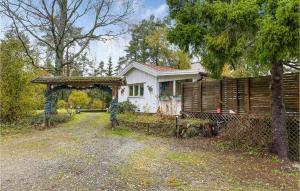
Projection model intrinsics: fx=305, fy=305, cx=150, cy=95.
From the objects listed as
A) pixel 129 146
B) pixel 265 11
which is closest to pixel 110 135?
pixel 129 146

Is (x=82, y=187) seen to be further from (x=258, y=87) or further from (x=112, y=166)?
(x=258, y=87)

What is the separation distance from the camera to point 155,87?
65.9 ft

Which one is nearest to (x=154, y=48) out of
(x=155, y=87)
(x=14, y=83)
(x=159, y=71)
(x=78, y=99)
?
(x=78, y=99)

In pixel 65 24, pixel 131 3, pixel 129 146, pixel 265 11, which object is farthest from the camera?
pixel 131 3

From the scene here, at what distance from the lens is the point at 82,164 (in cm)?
743

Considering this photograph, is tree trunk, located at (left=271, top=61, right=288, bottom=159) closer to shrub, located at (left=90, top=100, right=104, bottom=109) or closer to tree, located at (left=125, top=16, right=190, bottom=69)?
tree, located at (left=125, top=16, right=190, bottom=69)

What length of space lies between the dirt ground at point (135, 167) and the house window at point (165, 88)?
26.7ft

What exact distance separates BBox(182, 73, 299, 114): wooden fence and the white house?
2.74 meters

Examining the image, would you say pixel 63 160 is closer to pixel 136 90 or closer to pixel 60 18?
pixel 60 18

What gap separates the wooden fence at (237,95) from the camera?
9.77 metres

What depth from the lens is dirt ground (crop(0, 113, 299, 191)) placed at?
5782 millimetres

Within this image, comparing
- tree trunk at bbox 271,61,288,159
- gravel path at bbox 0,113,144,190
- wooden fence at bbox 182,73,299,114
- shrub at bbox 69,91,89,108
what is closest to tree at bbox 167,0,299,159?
tree trunk at bbox 271,61,288,159

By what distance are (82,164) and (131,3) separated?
15.1 m

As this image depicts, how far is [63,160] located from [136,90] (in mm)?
15332
